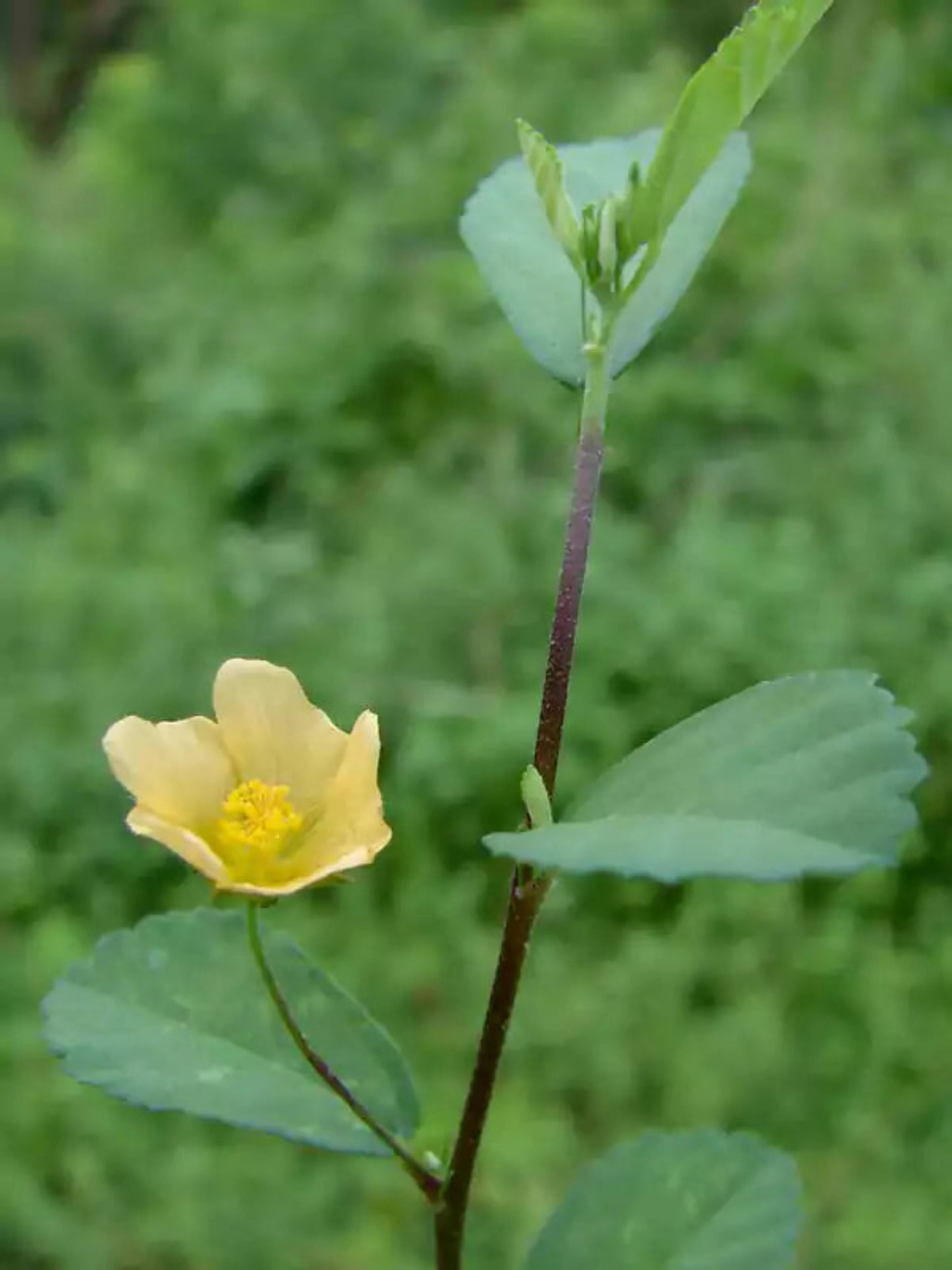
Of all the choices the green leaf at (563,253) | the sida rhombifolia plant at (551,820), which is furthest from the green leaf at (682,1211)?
the green leaf at (563,253)

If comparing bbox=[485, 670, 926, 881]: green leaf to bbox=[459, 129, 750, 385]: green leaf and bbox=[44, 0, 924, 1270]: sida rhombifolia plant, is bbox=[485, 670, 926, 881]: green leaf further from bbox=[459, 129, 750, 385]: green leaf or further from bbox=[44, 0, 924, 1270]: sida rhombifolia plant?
bbox=[459, 129, 750, 385]: green leaf

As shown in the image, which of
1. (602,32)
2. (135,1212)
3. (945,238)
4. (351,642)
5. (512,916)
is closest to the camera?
(512,916)

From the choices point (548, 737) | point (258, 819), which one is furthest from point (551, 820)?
point (258, 819)

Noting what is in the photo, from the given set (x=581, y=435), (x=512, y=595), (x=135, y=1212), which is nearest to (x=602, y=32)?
(x=512, y=595)

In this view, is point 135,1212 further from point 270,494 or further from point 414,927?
point 270,494

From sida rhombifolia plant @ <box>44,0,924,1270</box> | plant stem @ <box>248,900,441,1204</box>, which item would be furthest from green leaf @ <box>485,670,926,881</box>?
plant stem @ <box>248,900,441,1204</box>

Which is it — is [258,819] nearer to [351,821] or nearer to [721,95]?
[351,821]

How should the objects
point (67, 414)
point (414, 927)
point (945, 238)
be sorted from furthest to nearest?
point (67, 414), point (945, 238), point (414, 927)
